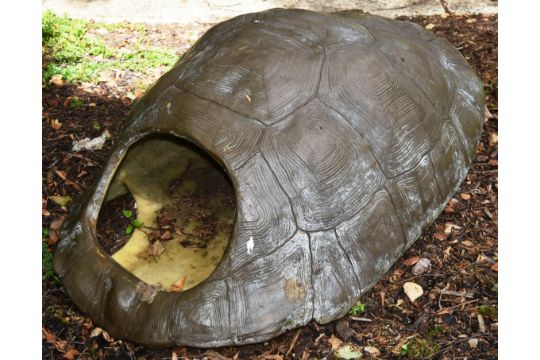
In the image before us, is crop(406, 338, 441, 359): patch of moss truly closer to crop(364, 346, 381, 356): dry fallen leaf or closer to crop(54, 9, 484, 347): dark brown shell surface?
crop(364, 346, 381, 356): dry fallen leaf

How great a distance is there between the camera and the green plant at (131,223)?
4031mm

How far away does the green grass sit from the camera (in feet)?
18.4

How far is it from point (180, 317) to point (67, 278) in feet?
2.48

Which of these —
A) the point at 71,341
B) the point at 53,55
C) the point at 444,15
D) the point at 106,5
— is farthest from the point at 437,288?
the point at 106,5

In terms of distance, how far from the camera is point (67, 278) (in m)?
3.46

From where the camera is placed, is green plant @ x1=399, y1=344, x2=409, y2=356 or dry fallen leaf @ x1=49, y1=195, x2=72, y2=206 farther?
dry fallen leaf @ x1=49, y1=195, x2=72, y2=206

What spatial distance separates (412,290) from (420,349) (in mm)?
436

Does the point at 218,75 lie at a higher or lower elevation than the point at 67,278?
higher

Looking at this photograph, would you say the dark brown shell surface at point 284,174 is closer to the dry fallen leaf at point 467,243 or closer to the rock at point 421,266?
the rock at point 421,266

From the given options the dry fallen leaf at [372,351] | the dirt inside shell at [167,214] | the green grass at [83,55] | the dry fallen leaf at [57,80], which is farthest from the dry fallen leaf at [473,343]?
the dry fallen leaf at [57,80]

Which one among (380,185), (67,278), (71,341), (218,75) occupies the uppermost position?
(218,75)

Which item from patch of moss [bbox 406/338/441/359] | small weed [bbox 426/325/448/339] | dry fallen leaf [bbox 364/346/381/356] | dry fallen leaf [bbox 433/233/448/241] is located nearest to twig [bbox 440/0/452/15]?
dry fallen leaf [bbox 433/233/448/241]

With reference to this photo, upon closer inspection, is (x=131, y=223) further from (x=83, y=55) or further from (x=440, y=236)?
(x=83, y=55)

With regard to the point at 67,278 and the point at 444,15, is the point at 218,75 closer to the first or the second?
the point at 67,278
